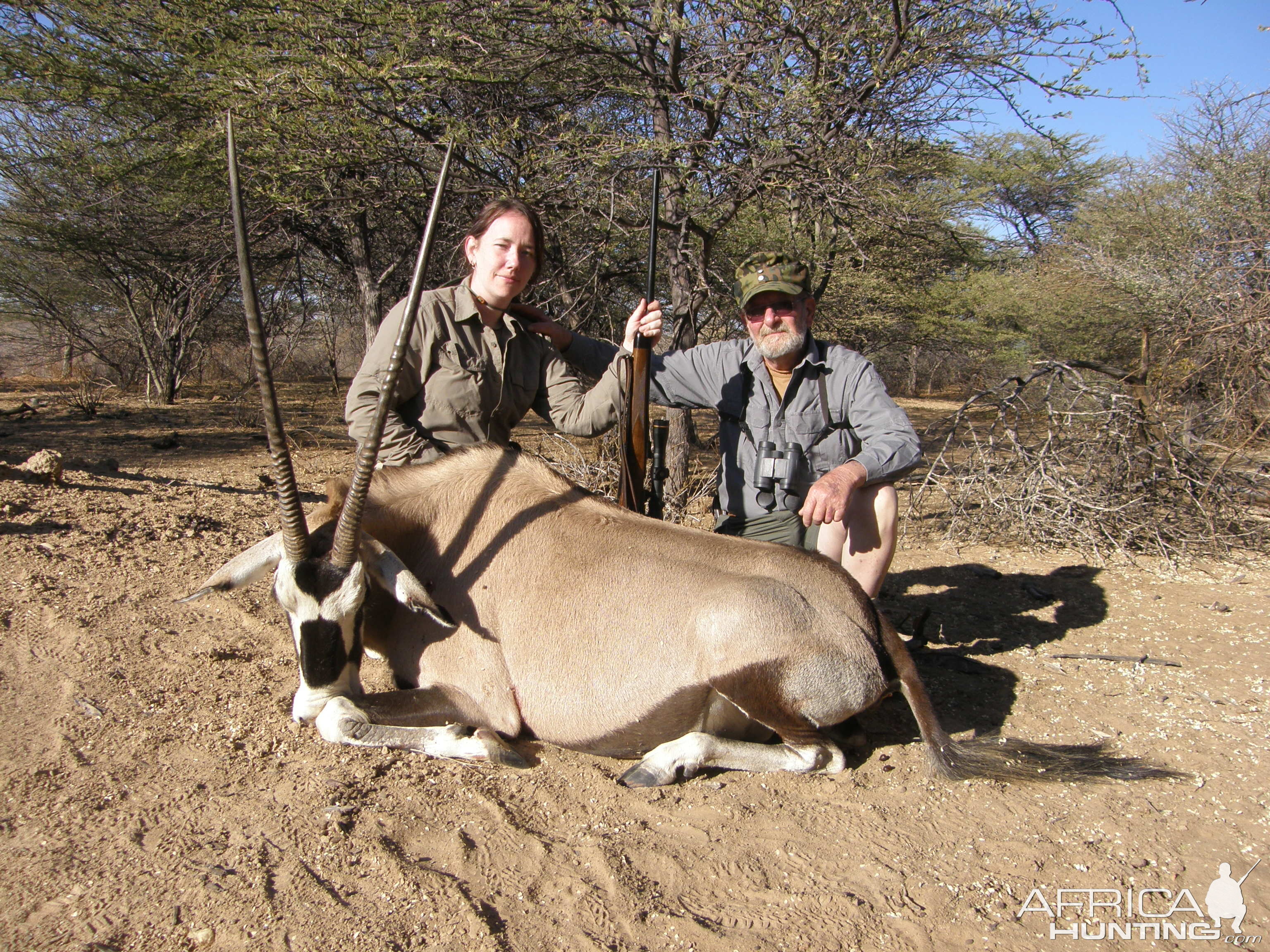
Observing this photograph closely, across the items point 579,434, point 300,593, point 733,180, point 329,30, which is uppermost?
point 329,30

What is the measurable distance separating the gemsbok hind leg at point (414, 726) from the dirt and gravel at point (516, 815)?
0.22 feet

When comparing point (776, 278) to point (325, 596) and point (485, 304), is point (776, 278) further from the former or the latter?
point (325, 596)

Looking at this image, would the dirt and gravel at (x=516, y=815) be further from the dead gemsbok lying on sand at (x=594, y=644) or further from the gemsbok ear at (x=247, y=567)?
the gemsbok ear at (x=247, y=567)

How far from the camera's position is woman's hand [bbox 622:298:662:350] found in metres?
4.24

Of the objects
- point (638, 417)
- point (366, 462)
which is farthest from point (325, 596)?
point (638, 417)

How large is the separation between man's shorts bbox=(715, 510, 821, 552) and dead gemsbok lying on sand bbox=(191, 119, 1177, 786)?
2.93ft

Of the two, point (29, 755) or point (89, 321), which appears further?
point (89, 321)

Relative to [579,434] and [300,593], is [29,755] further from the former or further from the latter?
[579,434]

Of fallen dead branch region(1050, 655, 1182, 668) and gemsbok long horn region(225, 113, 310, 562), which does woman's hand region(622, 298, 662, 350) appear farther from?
fallen dead branch region(1050, 655, 1182, 668)

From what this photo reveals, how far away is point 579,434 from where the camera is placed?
454cm

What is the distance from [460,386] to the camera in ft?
13.1

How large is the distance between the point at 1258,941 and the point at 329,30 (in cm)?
744

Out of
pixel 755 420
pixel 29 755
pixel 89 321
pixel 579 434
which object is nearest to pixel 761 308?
pixel 755 420

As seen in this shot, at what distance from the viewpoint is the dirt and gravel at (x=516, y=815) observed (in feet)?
7.92
